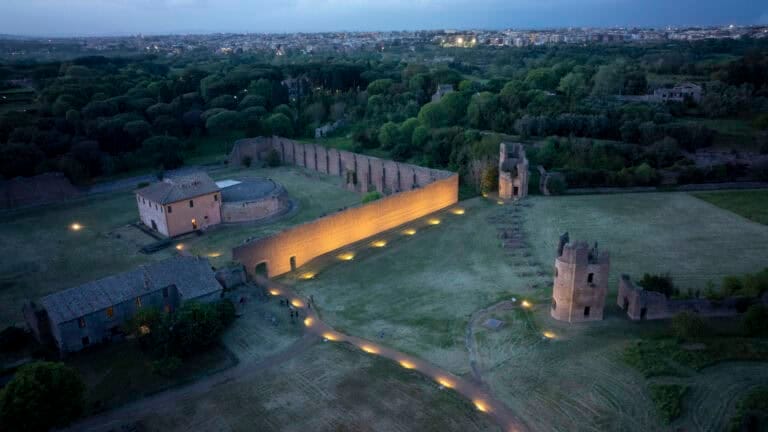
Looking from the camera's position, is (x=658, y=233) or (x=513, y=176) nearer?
(x=658, y=233)

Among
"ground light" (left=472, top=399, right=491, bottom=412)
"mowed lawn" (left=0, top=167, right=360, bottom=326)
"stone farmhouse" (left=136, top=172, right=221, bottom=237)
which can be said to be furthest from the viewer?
"stone farmhouse" (left=136, top=172, right=221, bottom=237)

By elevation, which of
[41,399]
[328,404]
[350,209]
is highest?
[350,209]

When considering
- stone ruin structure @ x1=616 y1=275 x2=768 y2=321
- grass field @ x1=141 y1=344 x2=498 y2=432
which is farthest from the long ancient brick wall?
stone ruin structure @ x1=616 y1=275 x2=768 y2=321

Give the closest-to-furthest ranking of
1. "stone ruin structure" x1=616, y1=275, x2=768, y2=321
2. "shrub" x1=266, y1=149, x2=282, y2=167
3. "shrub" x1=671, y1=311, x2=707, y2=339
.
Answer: "shrub" x1=671, y1=311, x2=707, y2=339 < "stone ruin structure" x1=616, y1=275, x2=768, y2=321 < "shrub" x1=266, y1=149, x2=282, y2=167

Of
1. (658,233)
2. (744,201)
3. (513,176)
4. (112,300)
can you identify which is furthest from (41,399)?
(744,201)

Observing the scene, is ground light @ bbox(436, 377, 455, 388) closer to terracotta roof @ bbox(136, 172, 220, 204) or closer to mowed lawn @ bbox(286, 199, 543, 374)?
mowed lawn @ bbox(286, 199, 543, 374)

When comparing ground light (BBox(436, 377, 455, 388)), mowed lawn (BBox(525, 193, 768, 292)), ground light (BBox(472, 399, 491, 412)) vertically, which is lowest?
ground light (BBox(472, 399, 491, 412))

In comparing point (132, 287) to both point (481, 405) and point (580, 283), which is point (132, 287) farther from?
point (580, 283)
